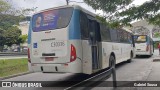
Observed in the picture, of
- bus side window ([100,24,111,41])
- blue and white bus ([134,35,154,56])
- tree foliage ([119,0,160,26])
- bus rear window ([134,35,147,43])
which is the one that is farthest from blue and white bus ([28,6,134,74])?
bus rear window ([134,35,147,43])

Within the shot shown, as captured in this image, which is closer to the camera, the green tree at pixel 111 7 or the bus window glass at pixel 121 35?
the green tree at pixel 111 7

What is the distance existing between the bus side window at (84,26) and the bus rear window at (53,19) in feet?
1.70

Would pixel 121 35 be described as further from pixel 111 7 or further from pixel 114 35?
pixel 111 7

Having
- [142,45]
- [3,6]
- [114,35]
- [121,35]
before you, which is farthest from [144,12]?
[142,45]

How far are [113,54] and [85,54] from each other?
15.1ft

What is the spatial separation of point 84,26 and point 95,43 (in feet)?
4.50

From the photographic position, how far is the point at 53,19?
29.2ft

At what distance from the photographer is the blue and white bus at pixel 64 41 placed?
8.32 metres

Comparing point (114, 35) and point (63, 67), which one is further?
point (114, 35)

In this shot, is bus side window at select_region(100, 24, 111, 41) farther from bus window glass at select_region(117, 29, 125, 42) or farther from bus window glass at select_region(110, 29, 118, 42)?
bus window glass at select_region(117, 29, 125, 42)

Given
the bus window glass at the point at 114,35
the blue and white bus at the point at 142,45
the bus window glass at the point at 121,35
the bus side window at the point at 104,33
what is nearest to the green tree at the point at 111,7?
the bus side window at the point at 104,33

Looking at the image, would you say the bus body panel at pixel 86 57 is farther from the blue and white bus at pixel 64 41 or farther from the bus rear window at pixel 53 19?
the bus rear window at pixel 53 19

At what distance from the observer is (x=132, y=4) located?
811 centimetres

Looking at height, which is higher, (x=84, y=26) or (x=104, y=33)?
(x=84, y=26)
